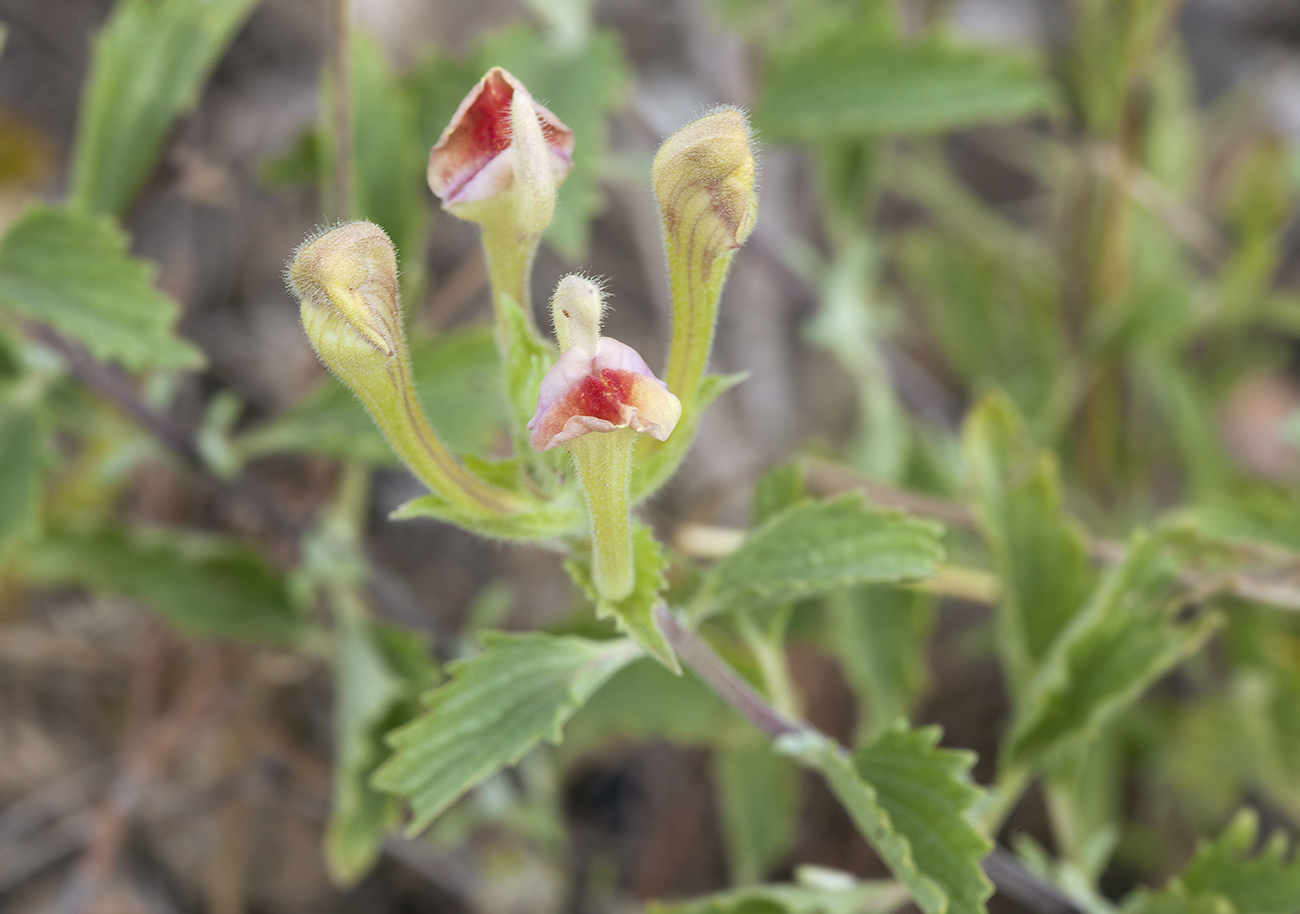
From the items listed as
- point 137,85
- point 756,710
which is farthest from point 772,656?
point 137,85

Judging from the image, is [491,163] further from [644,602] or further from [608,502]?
[644,602]

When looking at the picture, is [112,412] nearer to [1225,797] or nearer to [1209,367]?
[1225,797]

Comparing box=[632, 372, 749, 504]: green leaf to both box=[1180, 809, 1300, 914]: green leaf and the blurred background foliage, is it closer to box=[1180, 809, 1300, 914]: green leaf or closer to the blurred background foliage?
the blurred background foliage

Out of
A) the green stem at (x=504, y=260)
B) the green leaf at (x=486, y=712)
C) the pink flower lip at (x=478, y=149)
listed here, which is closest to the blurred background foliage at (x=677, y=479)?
the green leaf at (x=486, y=712)

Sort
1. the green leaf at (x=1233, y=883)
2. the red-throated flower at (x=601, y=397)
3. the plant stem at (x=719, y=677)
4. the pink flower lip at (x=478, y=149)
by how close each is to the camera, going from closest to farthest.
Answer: the red-throated flower at (x=601, y=397), the pink flower lip at (x=478, y=149), the plant stem at (x=719, y=677), the green leaf at (x=1233, y=883)

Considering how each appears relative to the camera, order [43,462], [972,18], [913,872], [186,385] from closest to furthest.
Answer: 1. [913,872]
2. [43,462]
3. [186,385]
4. [972,18]

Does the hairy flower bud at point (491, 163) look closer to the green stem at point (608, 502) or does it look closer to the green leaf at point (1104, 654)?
the green stem at point (608, 502)

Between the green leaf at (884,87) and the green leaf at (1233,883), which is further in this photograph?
the green leaf at (884,87)

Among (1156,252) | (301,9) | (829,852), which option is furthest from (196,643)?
(1156,252)
